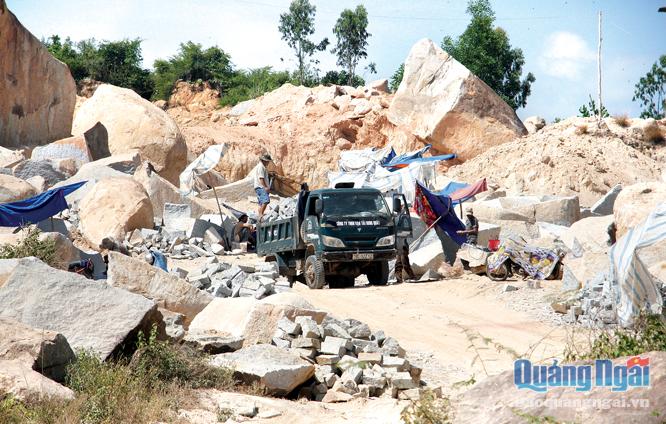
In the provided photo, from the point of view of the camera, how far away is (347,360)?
8.13 m

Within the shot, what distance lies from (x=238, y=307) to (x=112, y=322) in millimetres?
2160

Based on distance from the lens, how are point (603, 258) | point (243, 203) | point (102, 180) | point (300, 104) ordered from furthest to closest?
point (300, 104) < point (243, 203) < point (102, 180) < point (603, 258)

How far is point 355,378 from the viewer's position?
7.80 meters

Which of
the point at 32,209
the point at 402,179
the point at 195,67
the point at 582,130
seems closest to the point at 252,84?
the point at 195,67

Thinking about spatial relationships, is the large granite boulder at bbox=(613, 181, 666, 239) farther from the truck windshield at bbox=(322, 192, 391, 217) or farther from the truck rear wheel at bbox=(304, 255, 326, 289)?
the truck rear wheel at bbox=(304, 255, 326, 289)

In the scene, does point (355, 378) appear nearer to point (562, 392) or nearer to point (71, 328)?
point (71, 328)

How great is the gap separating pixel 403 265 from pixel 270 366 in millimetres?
9208

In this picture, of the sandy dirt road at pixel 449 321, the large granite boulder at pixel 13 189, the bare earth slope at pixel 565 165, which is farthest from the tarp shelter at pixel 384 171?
the sandy dirt road at pixel 449 321

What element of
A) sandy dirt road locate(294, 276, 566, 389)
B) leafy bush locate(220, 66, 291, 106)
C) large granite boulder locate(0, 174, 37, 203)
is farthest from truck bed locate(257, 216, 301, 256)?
leafy bush locate(220, 66, 291, 106)

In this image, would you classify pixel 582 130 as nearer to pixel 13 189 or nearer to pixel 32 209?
pixel 13 189

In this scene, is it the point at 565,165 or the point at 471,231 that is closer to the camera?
the point at 471,231

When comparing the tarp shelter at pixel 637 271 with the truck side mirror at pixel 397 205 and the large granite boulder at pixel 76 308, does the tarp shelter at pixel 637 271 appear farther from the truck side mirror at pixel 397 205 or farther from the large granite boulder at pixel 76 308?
the truck side mirror at pixel 397 205

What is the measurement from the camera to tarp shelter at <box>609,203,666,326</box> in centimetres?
1008

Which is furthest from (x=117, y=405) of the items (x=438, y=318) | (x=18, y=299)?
(x=438, y=318)
